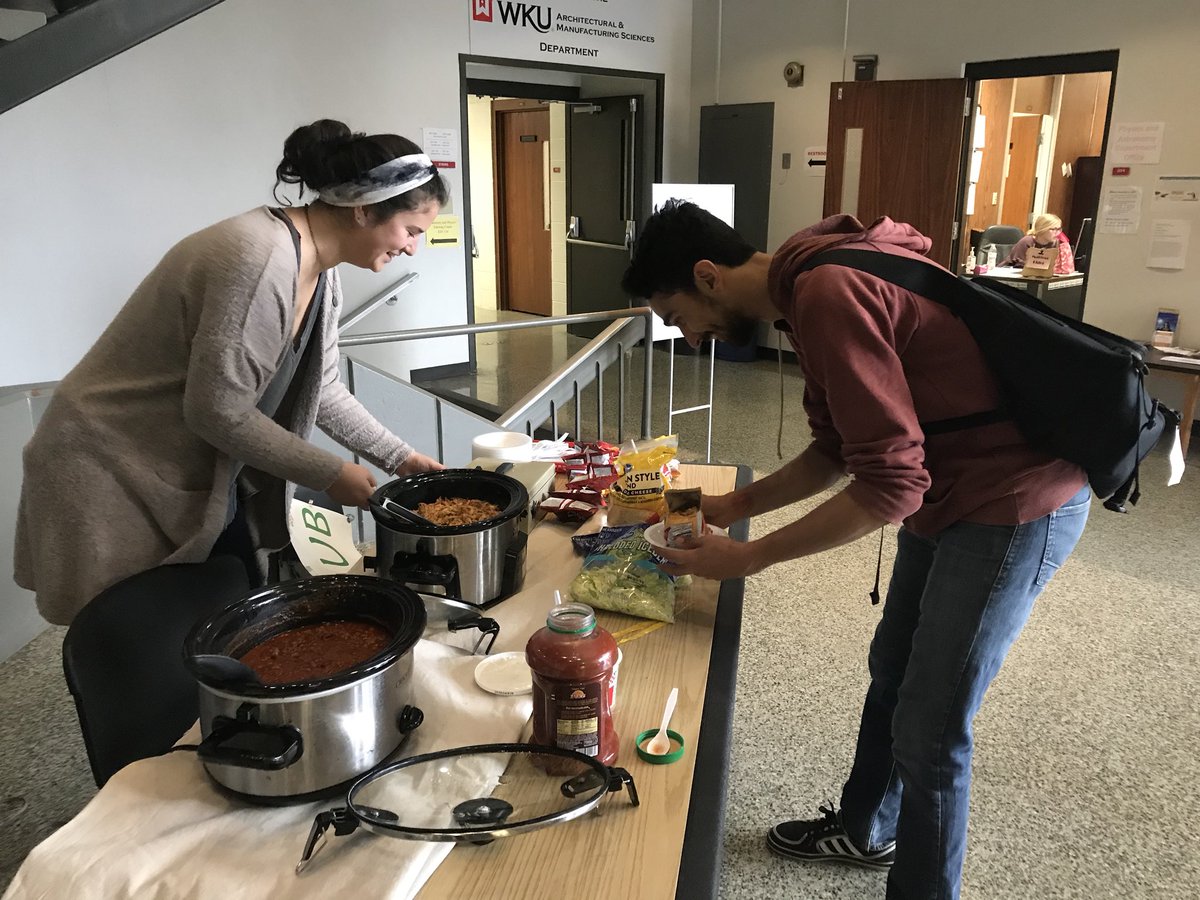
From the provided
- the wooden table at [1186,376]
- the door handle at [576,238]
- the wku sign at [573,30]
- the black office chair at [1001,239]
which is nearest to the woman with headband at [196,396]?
the wooden table at [1186,376]

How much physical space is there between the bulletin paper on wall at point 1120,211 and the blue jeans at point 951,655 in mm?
4563

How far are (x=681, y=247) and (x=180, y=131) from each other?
430cm

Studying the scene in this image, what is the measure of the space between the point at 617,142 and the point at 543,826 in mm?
6865

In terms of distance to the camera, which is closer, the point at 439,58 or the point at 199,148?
the point at 199,148

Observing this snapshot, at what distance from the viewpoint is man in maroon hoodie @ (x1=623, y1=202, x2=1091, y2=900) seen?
110 cm

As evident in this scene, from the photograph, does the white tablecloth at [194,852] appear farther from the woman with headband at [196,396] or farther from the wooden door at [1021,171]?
the wooden door at [1021,171]

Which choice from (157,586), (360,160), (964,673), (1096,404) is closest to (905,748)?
(964,673)

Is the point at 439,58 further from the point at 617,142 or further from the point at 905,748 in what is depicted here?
the point at 905,748

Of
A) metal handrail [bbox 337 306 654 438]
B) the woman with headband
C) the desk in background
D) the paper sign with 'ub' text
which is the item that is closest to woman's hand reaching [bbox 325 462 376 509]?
the woman with headband

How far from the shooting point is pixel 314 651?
959 millimetres

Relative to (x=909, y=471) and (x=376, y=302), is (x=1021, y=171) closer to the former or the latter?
(x=376, y=302)

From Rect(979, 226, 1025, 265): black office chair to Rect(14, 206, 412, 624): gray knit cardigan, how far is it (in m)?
5.89

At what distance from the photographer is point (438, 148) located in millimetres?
5547

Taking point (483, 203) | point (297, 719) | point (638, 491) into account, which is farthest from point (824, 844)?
point (483, 203)
